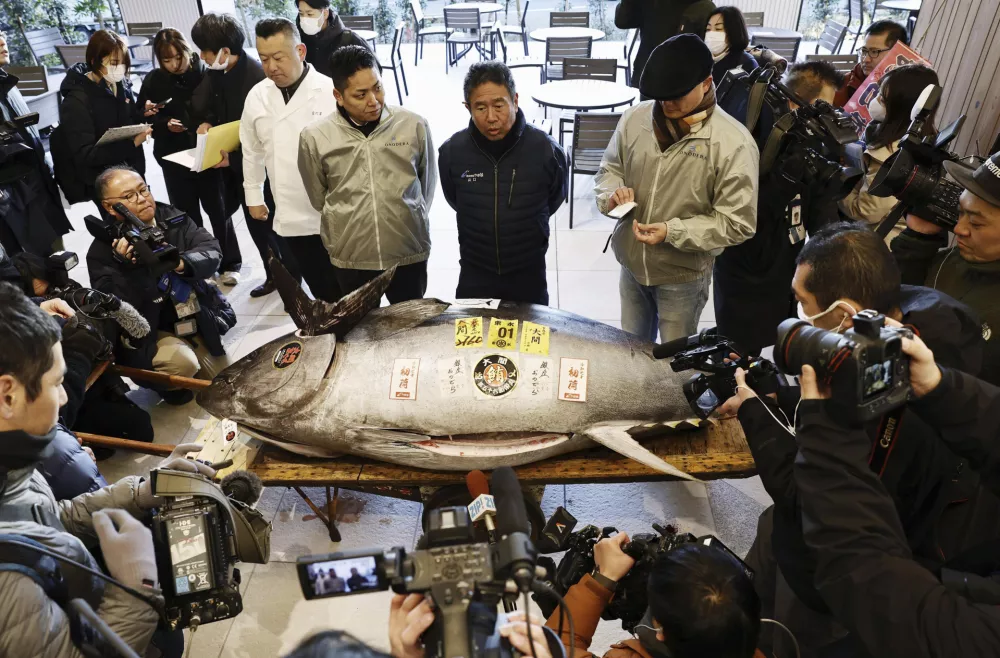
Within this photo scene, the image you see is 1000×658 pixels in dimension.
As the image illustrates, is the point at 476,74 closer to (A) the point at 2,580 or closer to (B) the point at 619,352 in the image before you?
(B) the point at 619,352

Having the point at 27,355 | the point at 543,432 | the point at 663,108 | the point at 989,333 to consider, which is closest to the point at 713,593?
the point at 543,432

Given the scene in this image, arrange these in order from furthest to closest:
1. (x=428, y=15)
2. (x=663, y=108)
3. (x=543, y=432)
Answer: (x=428, y=15), (x=663, y=108), (x=543, y=432)

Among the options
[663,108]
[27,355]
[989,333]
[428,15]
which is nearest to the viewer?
[27,355]

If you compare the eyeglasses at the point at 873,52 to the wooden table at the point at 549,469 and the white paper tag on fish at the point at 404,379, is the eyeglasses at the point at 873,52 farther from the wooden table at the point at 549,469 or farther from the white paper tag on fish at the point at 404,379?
the white paper tag on fish at the point at 404,379

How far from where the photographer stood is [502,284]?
3.01 meters

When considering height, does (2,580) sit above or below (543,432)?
above

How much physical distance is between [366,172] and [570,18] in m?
6.35

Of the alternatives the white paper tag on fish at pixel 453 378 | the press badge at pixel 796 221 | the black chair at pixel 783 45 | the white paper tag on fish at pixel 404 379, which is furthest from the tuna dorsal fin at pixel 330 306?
the black chair at pixel 783 45

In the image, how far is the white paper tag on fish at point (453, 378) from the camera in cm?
233

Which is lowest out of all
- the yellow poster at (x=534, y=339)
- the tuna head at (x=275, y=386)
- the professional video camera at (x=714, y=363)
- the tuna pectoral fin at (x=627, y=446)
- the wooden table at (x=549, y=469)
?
the wooden table at (x=549, y=469)

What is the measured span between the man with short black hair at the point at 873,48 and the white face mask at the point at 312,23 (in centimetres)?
335

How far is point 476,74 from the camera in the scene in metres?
2.64

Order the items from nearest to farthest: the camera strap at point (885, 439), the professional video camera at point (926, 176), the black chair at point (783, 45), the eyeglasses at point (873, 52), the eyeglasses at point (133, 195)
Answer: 1. the camera strap at point (885, 439)
2. the professional video camera at point (926, 176)
3. the eyeglasses at point (133, 195)
4. the eyeglasses at point (873, 52)
5. the black chair at point (783, 45)

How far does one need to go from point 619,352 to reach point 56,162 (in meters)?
3.51
